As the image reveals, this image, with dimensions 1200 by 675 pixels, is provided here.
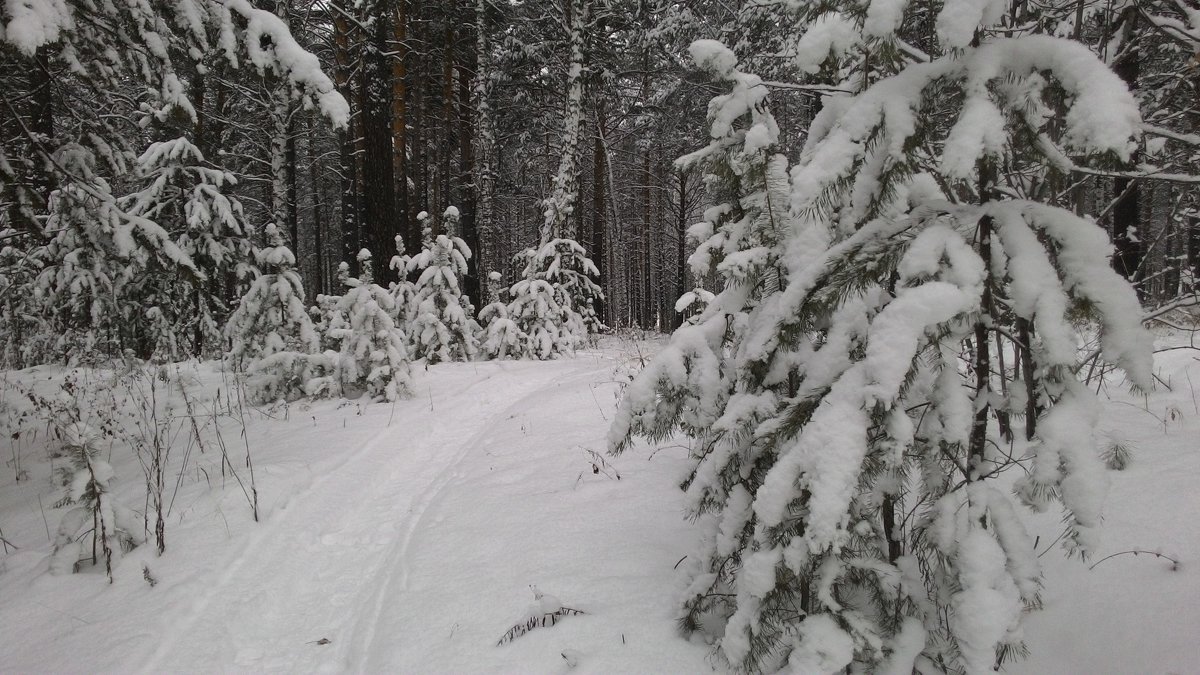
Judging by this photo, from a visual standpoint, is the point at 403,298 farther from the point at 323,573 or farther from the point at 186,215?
the point at 323,573

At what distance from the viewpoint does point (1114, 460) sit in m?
2.85

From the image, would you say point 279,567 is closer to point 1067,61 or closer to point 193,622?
point 193,622

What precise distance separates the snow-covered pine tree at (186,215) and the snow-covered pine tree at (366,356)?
3139mm

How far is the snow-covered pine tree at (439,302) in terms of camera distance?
8.93 m

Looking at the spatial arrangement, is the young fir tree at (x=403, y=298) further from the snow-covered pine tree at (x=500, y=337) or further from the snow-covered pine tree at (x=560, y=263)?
the snow-covered pine tree at (x=560, y=263)

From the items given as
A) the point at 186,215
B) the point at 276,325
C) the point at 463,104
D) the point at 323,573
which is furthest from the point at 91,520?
the point at 463,104

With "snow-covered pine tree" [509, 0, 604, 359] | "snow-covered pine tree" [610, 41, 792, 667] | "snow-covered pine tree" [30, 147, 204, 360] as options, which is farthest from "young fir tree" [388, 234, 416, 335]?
"snow-covered pine tree" [610, 41, 792, 667]

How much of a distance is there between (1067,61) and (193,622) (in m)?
4.22

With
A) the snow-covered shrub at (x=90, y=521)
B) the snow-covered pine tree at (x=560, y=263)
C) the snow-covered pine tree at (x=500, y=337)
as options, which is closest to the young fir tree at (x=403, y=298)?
the snow-covered pine tree at (x=500, y=337)

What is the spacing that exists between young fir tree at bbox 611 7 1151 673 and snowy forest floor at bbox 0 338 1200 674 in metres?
0.59

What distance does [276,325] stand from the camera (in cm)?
722

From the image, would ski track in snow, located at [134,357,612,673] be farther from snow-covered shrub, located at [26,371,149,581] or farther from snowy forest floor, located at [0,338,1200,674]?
snow-covered shrub, located at [26,371,149,581]

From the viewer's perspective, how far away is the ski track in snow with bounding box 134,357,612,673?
2.62 m

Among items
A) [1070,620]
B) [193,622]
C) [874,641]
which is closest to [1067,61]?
[874,641]
